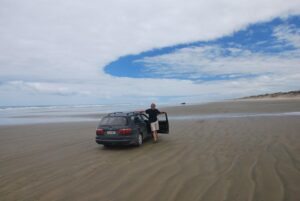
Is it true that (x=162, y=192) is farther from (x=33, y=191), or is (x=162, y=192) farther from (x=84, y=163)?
(x=84, y=163)

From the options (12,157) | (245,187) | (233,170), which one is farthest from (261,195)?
(12,157)

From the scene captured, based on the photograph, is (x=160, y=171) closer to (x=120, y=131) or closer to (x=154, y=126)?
(x=120, y=131)

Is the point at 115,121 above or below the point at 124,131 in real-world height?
above

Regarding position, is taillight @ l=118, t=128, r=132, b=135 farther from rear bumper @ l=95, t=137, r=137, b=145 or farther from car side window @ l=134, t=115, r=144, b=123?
car side window @ l=134, t=115, r=144, b=123

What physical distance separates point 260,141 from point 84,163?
23.5ft

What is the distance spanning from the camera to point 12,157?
10.7 m

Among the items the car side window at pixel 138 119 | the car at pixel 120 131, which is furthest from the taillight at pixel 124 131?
the car side window at pixel 138 119

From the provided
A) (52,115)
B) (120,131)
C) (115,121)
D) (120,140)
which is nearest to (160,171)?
(120,140)

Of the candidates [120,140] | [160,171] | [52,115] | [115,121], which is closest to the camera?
[160,171]

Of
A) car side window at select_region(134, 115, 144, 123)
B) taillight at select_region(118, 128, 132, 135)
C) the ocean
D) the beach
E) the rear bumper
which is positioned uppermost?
the ocean

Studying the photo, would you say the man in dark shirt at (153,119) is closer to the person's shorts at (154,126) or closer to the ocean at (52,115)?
the person's shorts at (154,126)

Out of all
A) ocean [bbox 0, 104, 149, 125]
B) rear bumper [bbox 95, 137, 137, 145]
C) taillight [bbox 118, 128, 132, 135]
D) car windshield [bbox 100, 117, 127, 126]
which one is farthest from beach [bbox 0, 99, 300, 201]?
ocean [bbox 0, 104, 149, 125]

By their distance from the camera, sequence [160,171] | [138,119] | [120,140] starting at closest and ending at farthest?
[160,171] < [120,140] < [138,119]

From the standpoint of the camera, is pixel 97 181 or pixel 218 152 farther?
pixel 218 152
